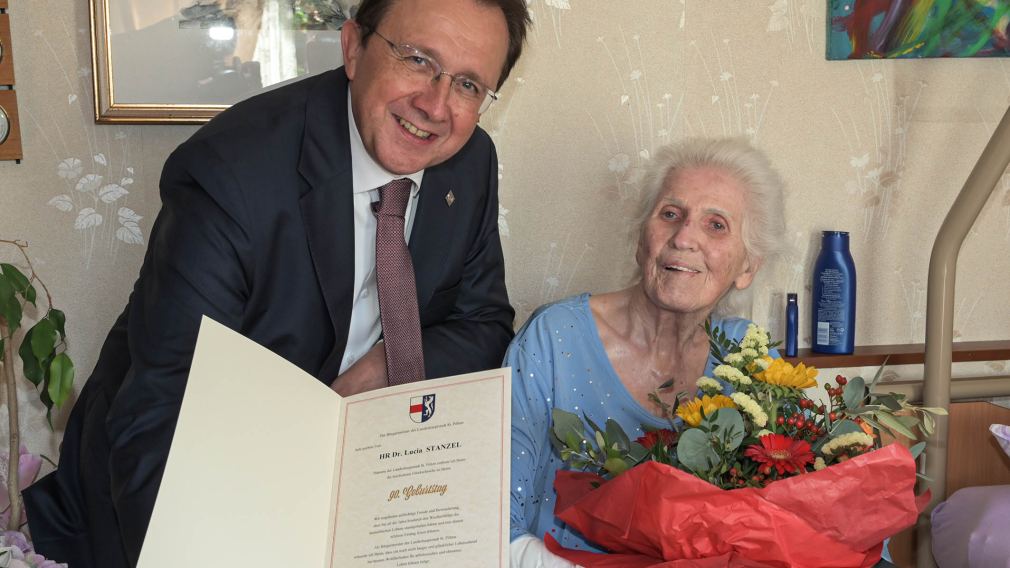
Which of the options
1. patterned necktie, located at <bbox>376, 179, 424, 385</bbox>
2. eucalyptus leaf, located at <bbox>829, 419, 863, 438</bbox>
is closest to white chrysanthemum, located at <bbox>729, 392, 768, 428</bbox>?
eucalyptus leaf, located at <bbox>829, 419, 863, 438</bbox>

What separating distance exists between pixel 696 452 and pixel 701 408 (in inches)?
3.2

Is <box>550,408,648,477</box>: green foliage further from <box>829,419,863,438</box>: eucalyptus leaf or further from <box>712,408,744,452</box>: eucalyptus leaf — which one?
<box>829,419,863,438</box>: eucalyptus leaf

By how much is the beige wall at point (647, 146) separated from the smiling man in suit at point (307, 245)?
69 cm

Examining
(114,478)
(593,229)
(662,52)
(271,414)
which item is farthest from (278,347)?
(662,52)

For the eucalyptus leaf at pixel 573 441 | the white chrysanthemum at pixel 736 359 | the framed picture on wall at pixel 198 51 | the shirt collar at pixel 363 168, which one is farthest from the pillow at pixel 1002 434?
the framed picture on wall at pixel 198 51

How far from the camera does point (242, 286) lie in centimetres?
154

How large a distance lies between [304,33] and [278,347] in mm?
980

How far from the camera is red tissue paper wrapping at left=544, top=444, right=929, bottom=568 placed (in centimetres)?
124

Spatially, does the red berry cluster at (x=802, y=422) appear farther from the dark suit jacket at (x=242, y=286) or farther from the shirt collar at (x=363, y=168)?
the shirt collar at (x=363, y=168)

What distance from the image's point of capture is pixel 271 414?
3.92 ft

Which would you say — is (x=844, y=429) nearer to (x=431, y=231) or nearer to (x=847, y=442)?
(x=847, y=442)

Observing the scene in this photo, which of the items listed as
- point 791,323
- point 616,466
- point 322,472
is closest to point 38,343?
point 322,472

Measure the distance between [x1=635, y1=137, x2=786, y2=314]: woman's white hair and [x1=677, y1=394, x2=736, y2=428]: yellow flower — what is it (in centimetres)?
59

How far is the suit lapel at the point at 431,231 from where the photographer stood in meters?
1.79
